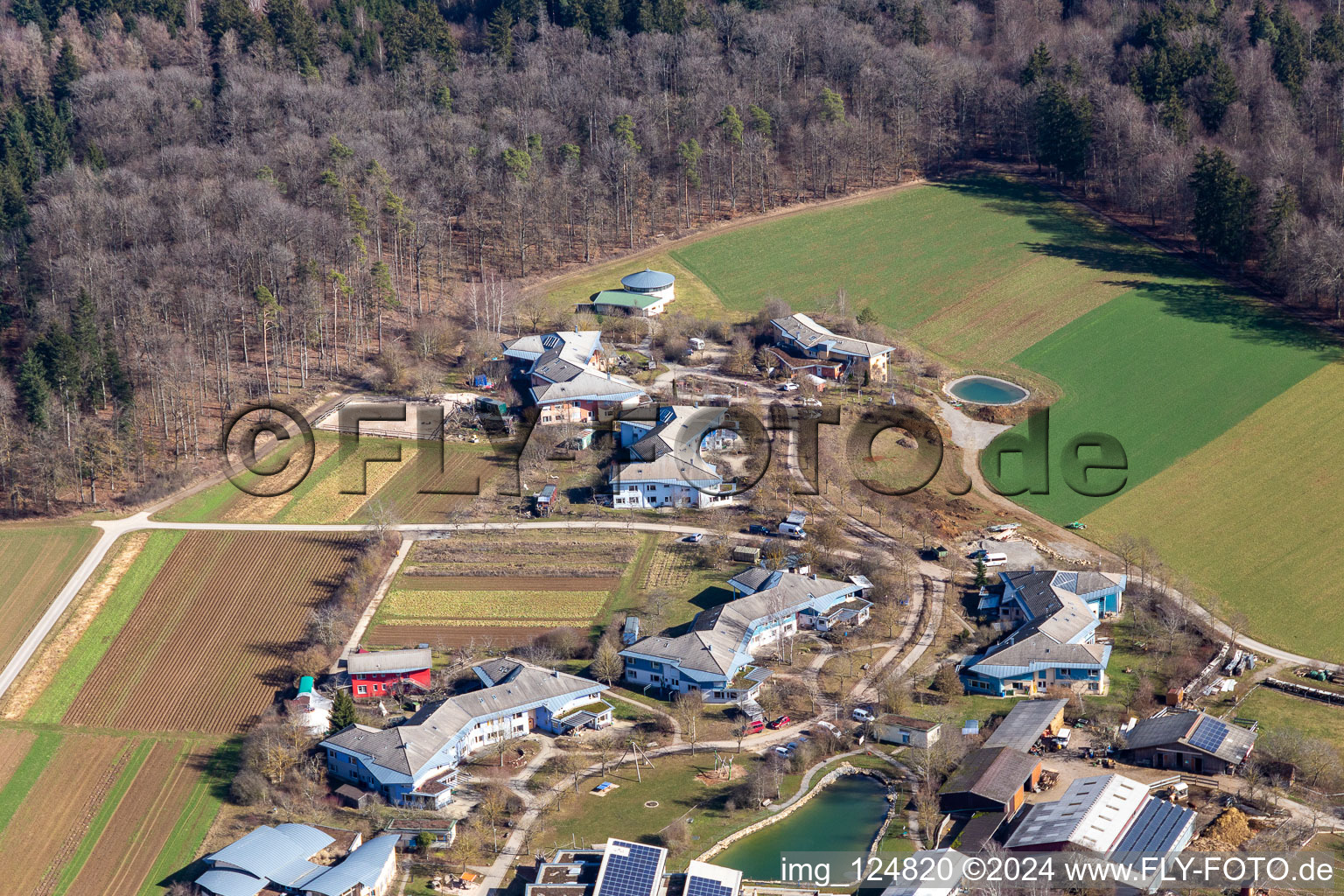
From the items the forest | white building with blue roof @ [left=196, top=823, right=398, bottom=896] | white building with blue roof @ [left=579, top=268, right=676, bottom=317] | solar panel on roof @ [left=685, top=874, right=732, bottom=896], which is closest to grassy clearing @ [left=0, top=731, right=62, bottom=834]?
white building with blue roof @ [left=196, top=823, right=398, bottom=896]

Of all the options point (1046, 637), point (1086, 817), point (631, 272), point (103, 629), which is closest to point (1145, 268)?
point (631, 272)

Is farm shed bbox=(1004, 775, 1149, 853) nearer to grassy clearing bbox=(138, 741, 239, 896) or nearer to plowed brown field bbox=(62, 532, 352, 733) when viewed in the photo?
grassy clearing bbox=(138, 741, 239, 896)

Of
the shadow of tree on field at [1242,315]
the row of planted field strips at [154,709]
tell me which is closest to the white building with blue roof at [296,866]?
the row of planted field strips at [154,709]

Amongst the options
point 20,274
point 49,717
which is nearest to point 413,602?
point 49,717

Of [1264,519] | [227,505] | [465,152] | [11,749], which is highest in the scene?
[465,152]

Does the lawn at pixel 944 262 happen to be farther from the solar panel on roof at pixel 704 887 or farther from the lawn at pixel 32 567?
the solar panel on roof at pixel 704 887

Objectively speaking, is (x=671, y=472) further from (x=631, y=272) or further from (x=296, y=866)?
(x=631, y=272)

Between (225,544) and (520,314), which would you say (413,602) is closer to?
(225,544)

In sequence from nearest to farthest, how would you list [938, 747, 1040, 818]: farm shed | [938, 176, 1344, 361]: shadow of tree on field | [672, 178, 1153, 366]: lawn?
1. [938, 747, 1040, 818]: farm shed
2. [938, 176, 1344, 361]: shadow of tree on field
3. [672, 178, 1153, 366]: lawn
